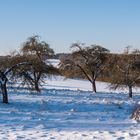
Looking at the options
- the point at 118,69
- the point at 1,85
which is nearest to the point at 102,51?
the point at 118,69

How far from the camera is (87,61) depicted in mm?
48500

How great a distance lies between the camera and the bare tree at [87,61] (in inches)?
1900

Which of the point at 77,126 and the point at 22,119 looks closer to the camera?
the point at 77,126

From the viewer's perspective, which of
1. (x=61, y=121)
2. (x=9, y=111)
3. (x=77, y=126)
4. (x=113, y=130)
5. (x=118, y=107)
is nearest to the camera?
(x=113, y=130)

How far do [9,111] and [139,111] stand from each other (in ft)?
19.7

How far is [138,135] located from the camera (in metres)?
13.1

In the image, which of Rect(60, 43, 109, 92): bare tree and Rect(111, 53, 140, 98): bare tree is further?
Rect(60, 43, 109, 92): bare tree

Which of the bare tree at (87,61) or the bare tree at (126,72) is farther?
the bare tree at (87,61)

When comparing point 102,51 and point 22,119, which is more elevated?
point 102,51

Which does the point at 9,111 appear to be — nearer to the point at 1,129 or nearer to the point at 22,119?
the point at 22,119

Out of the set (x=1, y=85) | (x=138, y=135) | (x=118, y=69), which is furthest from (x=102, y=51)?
(x=138, y=135)

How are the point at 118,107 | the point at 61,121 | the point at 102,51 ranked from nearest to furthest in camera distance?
1. the point at 61,121
2. the point at 118,107
3. the point at 102,51

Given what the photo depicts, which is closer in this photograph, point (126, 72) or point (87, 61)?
point (126, 72)

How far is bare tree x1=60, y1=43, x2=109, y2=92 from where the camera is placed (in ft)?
158
